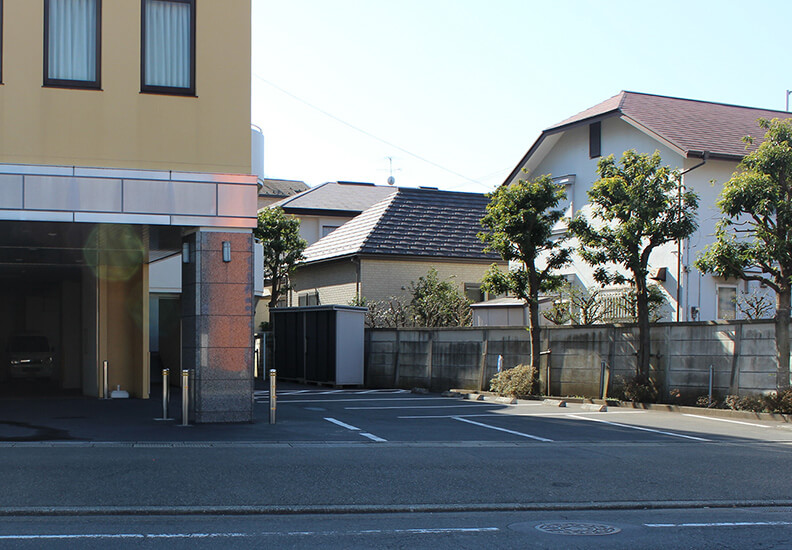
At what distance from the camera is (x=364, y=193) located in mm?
49281

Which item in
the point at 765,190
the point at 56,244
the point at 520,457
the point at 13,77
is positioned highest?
the point at 13,77

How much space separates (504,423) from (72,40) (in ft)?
33.4

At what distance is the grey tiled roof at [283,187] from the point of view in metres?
60.9

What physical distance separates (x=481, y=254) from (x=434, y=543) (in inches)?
1168

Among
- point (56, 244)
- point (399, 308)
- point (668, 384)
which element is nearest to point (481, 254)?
point (399, 308)

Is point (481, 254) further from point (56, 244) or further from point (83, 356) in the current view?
point (56, 244)

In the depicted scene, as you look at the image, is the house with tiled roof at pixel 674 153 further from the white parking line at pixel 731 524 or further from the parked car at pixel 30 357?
the white parking line at pixel 731 524

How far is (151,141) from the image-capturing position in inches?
570

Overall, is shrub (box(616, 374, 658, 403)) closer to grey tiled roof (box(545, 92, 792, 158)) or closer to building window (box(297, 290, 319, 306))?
grey tiled roof (box(545, 92, 792, 158))

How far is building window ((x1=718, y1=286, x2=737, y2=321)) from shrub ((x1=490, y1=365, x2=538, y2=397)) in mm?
6393

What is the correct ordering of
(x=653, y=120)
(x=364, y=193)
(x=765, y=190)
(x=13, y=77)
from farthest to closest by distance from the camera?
1. (x=364, y=193)
2. (x=653, y=120)
3. (x=765, y=190)
4. (x=13, y=77)

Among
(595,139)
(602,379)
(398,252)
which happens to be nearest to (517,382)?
(602,379)

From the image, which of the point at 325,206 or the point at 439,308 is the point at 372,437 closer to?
the point at 439,308

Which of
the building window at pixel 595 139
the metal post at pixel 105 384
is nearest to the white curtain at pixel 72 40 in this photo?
the metal post at pixel 105 384
